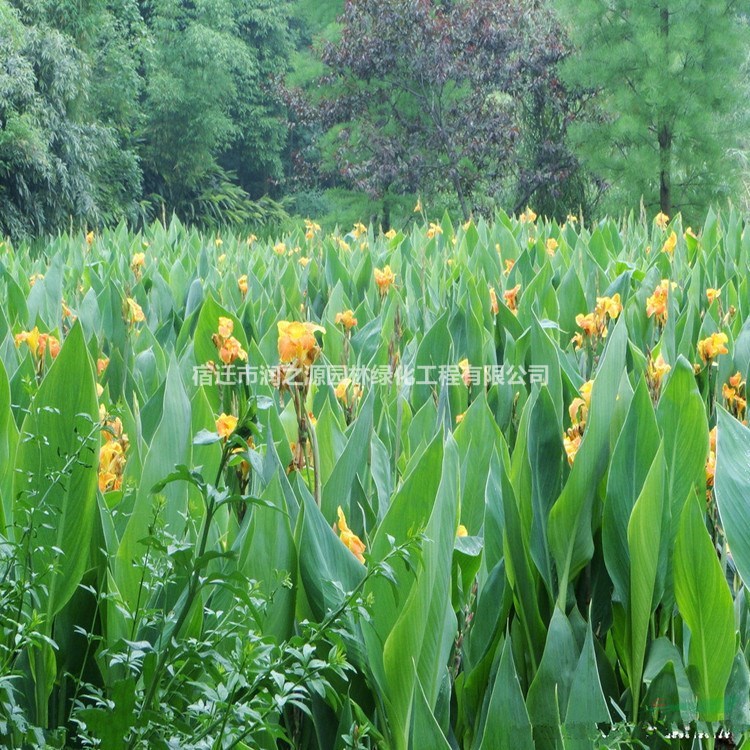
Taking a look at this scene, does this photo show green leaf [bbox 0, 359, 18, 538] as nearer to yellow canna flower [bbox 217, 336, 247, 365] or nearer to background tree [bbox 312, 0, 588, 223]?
yellow canna flower [bbox 217, 336, 247, 365]

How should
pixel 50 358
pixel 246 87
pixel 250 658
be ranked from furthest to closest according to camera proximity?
pixel 246 87 → pixel 50 358 → pixel 250 658

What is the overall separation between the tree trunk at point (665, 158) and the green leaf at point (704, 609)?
14.2m

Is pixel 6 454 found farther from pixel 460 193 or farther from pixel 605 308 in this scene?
pixel 460 193

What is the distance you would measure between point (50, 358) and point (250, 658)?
0.93 meters

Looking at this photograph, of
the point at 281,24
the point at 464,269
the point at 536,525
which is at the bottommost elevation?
the point at 536,525

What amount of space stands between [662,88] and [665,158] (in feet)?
3.44

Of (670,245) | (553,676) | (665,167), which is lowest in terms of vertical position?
(553,676)

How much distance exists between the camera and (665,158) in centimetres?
1452

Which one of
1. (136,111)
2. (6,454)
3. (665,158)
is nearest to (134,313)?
(6,454)

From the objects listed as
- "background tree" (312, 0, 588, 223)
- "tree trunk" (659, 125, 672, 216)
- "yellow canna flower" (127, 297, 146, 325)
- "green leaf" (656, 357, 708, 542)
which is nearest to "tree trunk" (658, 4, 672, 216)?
"tree trunk" (659, 125, 672, 216)

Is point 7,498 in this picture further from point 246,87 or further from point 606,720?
point 246,87

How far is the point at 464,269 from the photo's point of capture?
2.57 m

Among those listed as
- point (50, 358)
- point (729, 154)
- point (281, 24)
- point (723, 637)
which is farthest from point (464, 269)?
point (281, 24)

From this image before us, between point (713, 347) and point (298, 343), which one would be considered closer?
point (298, 343)
